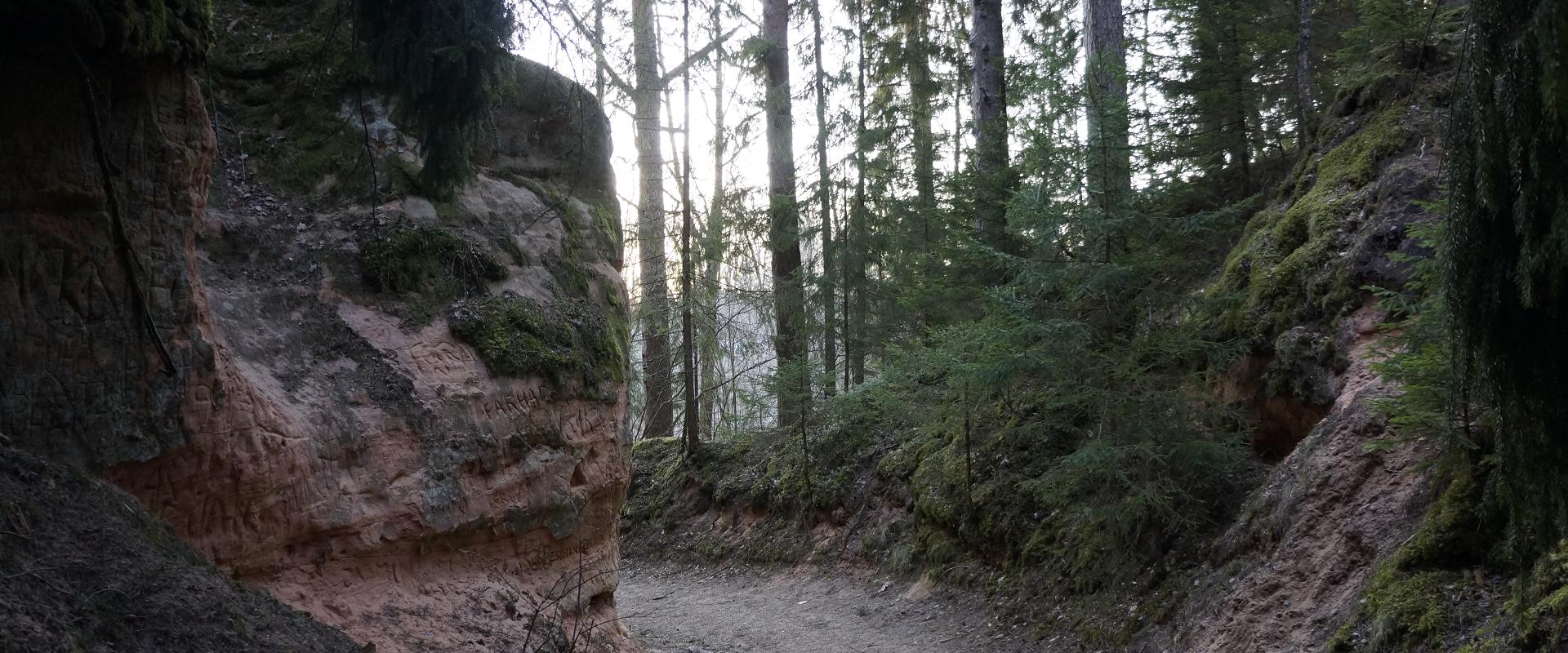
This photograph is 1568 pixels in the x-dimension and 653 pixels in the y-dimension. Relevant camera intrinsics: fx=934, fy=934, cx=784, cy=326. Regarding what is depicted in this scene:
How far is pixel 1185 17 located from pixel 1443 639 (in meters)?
8.90

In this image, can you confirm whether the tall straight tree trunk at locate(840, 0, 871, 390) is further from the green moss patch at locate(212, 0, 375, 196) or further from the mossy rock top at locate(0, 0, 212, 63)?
the mossy rock top at locate(0, 0, 212, 63)

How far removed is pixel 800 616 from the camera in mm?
11086

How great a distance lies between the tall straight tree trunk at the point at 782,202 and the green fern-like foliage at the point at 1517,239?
1255 centimetres

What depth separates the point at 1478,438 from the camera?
5102 millimetres

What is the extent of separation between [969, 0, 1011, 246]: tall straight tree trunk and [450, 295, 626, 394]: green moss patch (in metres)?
5.80

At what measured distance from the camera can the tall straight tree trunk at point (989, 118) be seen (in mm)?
12258

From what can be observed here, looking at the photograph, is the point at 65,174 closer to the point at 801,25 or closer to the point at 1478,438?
the point at 1478,438

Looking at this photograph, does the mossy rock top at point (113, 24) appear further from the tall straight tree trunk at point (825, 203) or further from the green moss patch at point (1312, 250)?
the tall straight tree trunk at point (825, 203)

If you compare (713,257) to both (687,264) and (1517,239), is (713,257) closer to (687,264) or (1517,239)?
(687,264)

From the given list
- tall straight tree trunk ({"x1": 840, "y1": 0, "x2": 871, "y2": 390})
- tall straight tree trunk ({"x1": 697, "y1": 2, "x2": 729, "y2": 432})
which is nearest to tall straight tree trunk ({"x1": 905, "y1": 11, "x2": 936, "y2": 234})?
tall straight tree trunk ({"x1": 840, "y1": 0, "x2": 871, "y2": 390})

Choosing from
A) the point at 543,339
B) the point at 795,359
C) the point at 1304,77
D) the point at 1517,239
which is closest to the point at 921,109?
the point at 795,359

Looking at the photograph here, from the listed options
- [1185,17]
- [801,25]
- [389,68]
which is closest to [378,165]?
[389,68]

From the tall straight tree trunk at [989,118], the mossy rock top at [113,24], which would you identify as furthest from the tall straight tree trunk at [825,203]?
the mossy rock top at [113,24]

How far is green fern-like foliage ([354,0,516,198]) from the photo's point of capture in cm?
536
